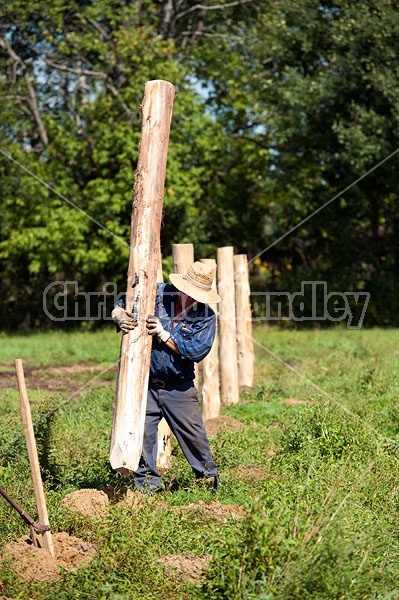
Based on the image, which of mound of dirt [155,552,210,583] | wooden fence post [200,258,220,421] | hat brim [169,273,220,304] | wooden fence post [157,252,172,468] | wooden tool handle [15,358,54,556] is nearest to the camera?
mound of dirt [155,552,210,583]

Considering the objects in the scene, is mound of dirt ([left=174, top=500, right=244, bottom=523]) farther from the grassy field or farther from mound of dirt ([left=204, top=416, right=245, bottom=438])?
mound of dirt ([left=204, top=416, right=245, bottom=438])

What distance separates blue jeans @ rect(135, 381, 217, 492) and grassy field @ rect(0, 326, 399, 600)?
222 mm

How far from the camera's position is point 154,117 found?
7223mm

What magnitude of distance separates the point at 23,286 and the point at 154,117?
22281 mm

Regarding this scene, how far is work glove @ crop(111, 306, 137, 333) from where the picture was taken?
7.02 m

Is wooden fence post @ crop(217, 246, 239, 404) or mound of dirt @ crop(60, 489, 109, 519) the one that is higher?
wooden fence post @ crop(217, 246, 239, 404)

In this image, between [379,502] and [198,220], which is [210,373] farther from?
[198,220]

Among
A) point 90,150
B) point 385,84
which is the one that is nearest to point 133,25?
point 90,150

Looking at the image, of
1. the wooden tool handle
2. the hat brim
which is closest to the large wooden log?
the hat brim

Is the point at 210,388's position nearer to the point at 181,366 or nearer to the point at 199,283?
the point at 181,366

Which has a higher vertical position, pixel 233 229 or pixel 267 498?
A: pixel 233 229

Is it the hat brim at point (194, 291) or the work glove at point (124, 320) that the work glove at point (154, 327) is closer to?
the work glove at point (124, 320)

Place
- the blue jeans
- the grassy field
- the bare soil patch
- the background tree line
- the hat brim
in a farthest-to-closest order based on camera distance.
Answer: the background tree line, the blue jeans, the hat brim, the bare soil patch, the grassy field

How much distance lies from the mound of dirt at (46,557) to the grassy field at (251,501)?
A: 3.9 inches
